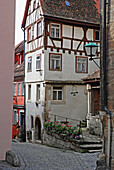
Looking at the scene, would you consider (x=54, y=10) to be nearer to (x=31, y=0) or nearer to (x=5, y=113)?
(x=31, y=0)

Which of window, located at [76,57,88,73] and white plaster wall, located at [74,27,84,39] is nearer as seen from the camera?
white plaster wall, located at [74,27,84,39]


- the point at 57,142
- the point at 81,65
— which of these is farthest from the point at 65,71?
the point at 57,142

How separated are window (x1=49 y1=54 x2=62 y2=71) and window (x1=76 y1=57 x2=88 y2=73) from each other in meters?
1.52

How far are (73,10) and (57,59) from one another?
4.02 meters

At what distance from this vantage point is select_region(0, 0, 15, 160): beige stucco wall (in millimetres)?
7609

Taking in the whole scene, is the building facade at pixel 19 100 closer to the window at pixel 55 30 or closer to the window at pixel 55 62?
the window at pixel 55 62

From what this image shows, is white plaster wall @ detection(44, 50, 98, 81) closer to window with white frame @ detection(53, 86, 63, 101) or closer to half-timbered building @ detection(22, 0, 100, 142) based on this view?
half-timbered building @ detection(22, 0, 100, 142)

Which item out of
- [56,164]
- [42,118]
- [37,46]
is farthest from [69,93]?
[56,164]

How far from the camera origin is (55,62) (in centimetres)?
1866

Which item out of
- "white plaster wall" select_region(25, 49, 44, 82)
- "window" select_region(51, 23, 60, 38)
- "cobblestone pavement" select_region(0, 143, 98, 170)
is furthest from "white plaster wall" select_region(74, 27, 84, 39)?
"cobblestone pavement" select_region(0, 143, 98, 170)

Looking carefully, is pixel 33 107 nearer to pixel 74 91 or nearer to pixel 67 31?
pixel 74 91

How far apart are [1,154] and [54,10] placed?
43.3 ft

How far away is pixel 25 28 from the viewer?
21.7 meters

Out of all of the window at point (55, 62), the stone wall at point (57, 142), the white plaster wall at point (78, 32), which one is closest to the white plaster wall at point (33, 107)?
the window at point (55, 62)
